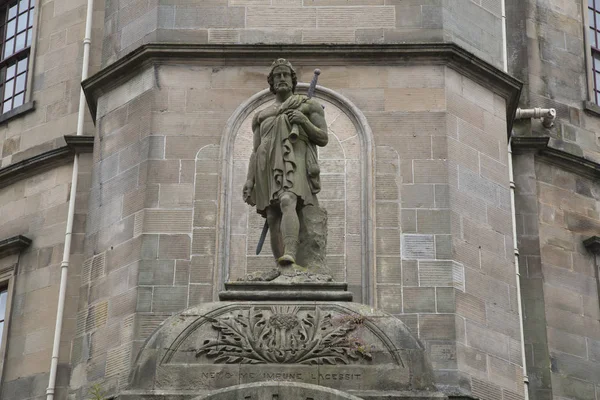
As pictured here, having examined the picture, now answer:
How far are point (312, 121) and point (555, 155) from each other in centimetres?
812

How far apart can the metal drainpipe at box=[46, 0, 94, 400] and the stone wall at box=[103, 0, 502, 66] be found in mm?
2185

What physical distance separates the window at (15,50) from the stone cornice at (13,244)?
2.89 m

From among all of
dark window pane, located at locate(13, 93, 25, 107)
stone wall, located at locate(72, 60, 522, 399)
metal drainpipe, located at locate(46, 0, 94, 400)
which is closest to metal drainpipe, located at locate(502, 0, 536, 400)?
stone wall, located at locate(72, 60, 522, 399)

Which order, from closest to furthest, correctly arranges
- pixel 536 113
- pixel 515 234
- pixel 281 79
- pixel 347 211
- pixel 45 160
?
pixel 281 79
pixel 347 211
pixel 515 234
pixel 536 113
pixel 45 160

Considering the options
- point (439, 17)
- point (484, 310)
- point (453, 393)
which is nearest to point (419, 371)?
point (453, 393)

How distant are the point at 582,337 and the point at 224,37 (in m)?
6.93

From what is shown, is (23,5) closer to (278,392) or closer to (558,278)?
(558,278)

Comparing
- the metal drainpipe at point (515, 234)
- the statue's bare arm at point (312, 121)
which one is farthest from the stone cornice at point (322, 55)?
the statue's bare arm at point (312, 121)

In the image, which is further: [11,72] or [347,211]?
[11,72]

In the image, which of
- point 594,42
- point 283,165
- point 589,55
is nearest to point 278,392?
point 283,165

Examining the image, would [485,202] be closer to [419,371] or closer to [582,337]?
[582,337]

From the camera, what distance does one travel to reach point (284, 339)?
1772 centimetres

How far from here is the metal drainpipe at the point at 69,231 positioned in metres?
25.0

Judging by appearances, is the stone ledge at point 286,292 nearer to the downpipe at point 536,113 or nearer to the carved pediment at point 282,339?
the carved pediment at point 282,339
